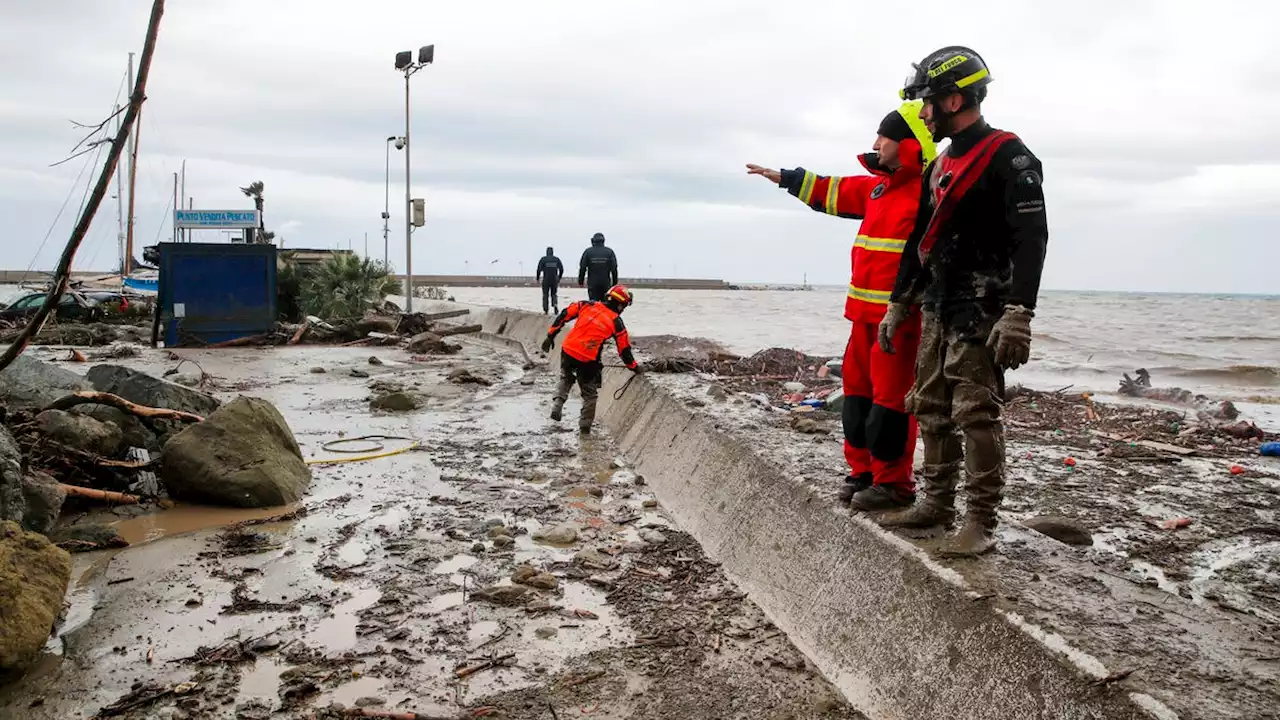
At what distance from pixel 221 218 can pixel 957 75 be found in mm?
27699

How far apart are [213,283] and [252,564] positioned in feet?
47.1

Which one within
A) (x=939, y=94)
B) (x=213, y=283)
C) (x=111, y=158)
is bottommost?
(x=213, y=283)

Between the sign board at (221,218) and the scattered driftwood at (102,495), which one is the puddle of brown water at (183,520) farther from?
the sign board at (221,218)

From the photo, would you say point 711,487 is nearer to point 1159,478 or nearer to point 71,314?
point 1159,478

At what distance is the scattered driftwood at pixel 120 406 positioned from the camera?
6213mm

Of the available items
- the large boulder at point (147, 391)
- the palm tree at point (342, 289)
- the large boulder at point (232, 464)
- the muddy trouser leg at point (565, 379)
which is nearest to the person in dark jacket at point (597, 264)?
the palm tree at point (342, 289)

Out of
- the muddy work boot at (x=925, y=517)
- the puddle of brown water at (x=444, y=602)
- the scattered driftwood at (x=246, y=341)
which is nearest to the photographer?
the muddy work boot at (x=925, y=517)

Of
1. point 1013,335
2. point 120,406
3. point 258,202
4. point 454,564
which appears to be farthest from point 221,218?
point 1013,335

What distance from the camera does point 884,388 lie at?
12.6ft

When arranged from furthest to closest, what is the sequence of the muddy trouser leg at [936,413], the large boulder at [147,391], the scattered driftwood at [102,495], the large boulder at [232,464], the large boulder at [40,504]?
the large boulder at [147,391]
the large boulder at [232,464]
the scattered driftwood at [102,495]
the large boulder at [40,504]
the muddy trouser leg at [936,413]

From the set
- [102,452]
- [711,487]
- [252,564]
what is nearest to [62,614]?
[252,564]

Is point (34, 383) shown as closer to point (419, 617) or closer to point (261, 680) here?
point (419, 617)

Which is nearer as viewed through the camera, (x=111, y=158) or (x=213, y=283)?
(x=111, y=158)

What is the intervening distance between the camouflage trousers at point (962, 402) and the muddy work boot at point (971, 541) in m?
0.02
